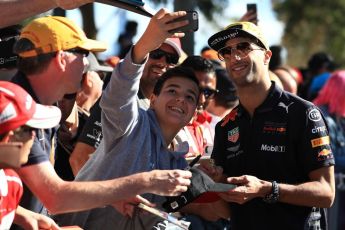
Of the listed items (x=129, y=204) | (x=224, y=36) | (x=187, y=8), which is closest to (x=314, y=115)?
(x=224, y=36)

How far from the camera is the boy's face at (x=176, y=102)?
5.59 m

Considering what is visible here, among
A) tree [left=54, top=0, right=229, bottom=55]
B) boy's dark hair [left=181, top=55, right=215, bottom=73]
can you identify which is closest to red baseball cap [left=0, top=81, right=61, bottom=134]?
boy's dark hair [left=181, top=55, right=215, bottom=73]

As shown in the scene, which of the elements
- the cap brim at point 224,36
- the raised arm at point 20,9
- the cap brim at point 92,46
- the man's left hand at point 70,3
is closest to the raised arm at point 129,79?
the cap brim at point 92,46

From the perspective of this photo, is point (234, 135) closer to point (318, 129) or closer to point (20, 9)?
point (318, 129)

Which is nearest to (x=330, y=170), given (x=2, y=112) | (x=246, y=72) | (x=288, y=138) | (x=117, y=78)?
(x=288, y=138)

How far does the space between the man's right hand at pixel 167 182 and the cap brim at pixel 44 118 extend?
0.57m

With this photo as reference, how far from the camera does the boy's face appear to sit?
18.3 ft

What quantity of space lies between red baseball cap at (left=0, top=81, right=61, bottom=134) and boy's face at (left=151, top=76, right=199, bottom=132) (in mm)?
1521

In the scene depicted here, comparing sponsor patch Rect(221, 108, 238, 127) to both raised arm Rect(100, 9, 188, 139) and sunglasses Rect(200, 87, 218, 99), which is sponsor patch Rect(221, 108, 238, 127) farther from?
sunglasses Rect(200, 87, 218, 99)

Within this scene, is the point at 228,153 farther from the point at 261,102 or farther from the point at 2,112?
the point at 2,112

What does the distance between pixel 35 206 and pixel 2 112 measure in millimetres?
985

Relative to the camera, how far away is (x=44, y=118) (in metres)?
4.14

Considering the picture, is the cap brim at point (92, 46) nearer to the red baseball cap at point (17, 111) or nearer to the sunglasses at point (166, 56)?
the red baseball cap at point (17, 111)

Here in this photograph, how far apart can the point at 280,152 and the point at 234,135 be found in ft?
1.22
